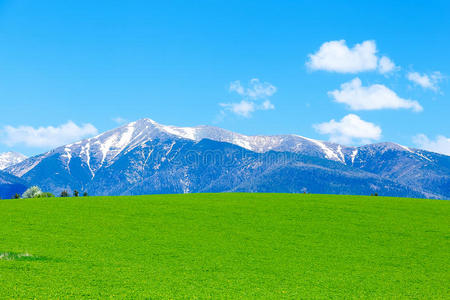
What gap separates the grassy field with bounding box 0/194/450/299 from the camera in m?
23.5

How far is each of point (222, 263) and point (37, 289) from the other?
12.7 meters

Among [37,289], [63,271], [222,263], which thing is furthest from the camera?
[222,263]

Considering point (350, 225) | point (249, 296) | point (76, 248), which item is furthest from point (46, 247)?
point (350, 225)

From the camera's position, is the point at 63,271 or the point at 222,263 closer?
the point at 63,271

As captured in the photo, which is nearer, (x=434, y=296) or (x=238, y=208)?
(x=434, y=296)

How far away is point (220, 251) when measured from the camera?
108ft

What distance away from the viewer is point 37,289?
70.6 ft

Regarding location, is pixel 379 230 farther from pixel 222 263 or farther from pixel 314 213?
pixel 222 263

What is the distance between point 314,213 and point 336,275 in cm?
2741

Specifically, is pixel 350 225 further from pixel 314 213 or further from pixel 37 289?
pixel 37 289

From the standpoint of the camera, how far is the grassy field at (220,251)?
923 inches

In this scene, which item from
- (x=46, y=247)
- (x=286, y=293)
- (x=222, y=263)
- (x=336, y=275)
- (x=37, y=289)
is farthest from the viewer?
(x=46, y=247)

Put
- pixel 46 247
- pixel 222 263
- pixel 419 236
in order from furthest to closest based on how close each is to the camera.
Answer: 1. pixel 419 236
2. pixel 46 247
3. pixel 222 263

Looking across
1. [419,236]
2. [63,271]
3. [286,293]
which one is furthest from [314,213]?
[63,271]
